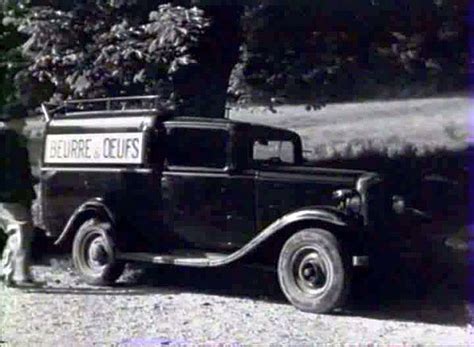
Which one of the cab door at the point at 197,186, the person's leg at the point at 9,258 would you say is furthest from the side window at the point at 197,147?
the person's leg at the point at 9,258

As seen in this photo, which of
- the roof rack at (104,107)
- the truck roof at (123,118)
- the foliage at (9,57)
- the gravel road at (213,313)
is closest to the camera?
the gravel road at (213,313)

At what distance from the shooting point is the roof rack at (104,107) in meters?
9.62

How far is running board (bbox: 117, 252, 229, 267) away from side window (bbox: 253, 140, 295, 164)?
2.93ft

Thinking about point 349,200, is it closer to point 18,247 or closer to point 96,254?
point 96,254

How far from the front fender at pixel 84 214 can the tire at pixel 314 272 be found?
6.08 feet

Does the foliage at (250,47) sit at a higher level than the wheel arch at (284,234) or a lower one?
higher

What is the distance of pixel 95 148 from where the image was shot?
385 inches

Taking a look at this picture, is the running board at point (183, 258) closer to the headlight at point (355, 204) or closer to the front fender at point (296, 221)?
the front fender at point (296, 221)

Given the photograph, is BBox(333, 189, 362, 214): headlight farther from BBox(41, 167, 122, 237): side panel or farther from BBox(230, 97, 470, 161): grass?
BBox(41, 167, 122, 237): side panel

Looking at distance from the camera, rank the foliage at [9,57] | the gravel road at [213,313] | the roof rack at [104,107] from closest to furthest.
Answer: the gravel road at [213,313]
the roof rack at [104,107]
the foliage at [9,57]

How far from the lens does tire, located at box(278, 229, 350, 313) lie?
8266 millimetres

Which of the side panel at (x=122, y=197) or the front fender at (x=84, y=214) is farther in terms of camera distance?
the front fender at (x=84, y=214)

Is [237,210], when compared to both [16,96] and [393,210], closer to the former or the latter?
[393,210]

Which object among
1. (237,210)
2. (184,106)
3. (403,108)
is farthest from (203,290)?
(403,108)
